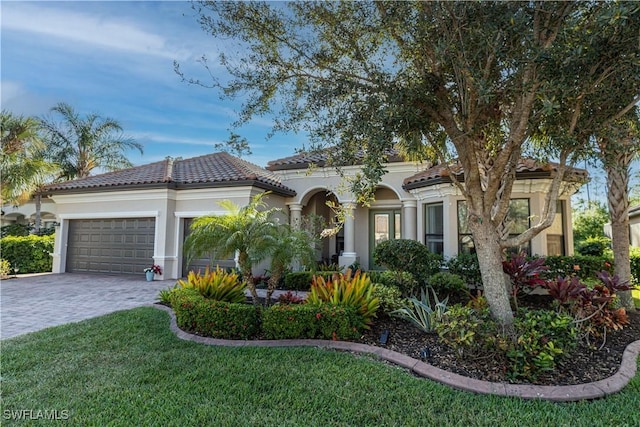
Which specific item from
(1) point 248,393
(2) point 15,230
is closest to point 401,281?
(1) point 248,393

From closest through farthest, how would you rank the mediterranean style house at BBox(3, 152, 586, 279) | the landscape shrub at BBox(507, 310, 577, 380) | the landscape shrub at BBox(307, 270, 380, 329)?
the landscape shrub at BBox(507, 310, 577, 380)
the landscape shrub at BBox(307, 270, 380, 329)
the mediterranean style house at BBox(3, 152, 586, 279)

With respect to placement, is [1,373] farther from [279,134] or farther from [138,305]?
[279,134]

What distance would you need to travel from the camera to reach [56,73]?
986cm

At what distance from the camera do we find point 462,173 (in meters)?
10.5

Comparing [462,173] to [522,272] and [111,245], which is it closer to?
[522,272]

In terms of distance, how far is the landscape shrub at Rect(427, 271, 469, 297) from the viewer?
860 centimetres

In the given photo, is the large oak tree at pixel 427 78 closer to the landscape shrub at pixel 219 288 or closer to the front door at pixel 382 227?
the landscape shrub at pixel 219 288

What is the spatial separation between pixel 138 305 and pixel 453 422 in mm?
8338

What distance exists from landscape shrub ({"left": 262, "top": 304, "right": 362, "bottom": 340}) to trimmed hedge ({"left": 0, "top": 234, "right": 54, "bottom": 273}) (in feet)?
54.8

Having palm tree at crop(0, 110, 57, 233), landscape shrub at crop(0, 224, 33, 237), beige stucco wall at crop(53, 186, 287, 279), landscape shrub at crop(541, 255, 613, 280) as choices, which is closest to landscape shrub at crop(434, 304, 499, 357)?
landscape shrub at crop(541, 255, 613, 280)

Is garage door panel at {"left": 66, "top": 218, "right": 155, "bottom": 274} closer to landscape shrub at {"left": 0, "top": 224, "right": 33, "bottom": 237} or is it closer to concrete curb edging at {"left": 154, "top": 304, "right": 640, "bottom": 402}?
landscape shrub at {"left": 0, "top": 224, "right": 33, "bottom": 237}

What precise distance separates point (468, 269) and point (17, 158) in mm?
20407

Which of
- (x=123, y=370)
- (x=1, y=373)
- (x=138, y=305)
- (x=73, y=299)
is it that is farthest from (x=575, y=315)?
(x=73, y=299)

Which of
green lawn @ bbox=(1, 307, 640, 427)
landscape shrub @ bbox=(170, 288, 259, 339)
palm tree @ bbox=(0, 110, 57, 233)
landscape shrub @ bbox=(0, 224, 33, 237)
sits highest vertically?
palm tree @ bbox=(0, 110, 57, 233)
